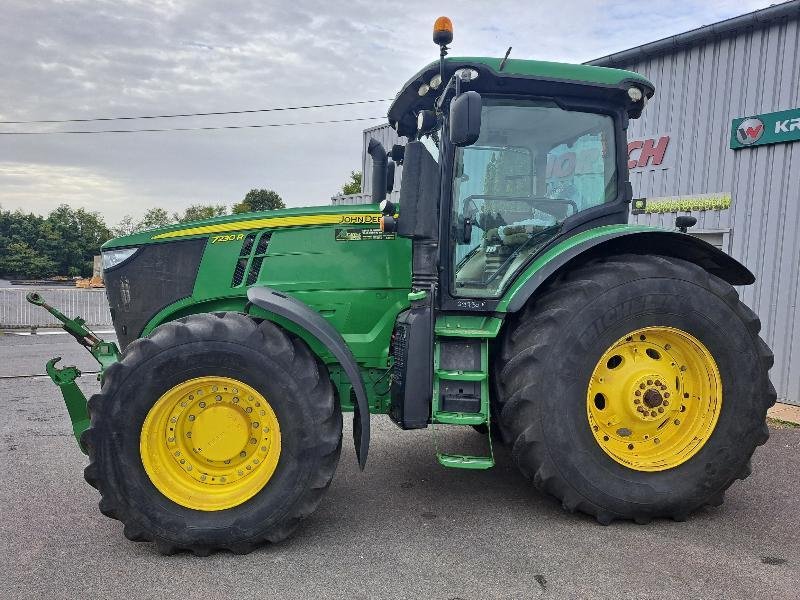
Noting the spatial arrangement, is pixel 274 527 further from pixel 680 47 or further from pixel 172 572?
pixel 680 47

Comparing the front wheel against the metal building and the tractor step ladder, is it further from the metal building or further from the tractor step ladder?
the metal building

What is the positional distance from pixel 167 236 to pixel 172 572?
203 centimetres

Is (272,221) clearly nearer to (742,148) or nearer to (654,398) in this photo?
(654,398)

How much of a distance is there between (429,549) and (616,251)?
2.08 meters

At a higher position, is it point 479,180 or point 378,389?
point 479,180

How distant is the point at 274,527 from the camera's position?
10.3 ft

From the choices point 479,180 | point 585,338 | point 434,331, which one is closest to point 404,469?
point 434,331

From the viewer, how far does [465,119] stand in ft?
10.1

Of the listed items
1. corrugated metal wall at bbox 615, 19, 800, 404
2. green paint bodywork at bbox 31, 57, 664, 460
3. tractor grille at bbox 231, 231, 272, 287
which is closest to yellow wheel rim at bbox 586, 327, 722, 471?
green paint bodywork at bbox 31, 57, 664, 460

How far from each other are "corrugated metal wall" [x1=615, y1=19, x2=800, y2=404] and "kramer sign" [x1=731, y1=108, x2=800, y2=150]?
0.08 metres

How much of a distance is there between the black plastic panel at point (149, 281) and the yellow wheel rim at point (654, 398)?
2548 millimetres

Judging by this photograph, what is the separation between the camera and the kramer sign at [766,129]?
676cm

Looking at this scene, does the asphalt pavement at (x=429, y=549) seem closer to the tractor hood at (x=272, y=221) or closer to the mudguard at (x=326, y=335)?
the mudguard at (x=326, y=335)

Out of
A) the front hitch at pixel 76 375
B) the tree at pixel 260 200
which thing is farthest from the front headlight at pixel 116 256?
the tree at pixel 260 200
